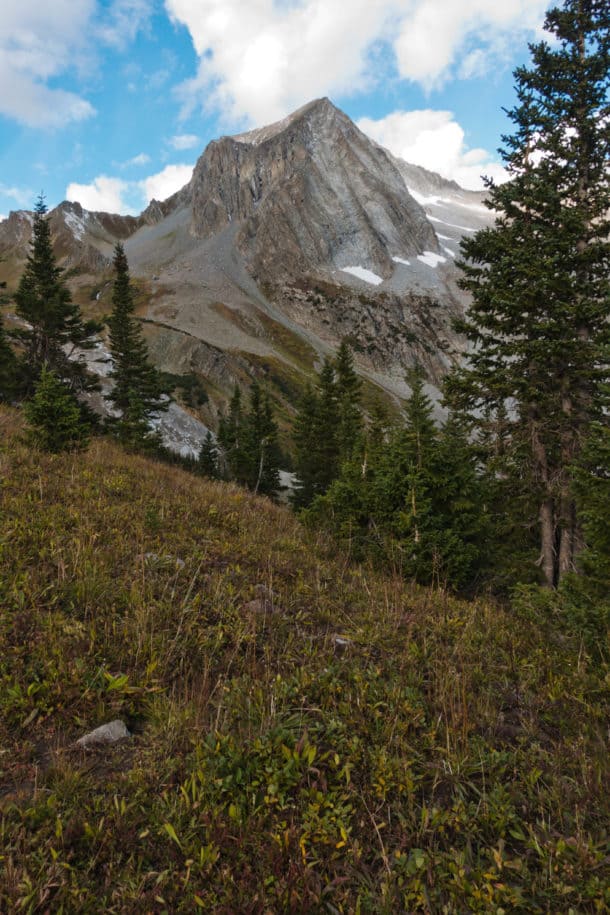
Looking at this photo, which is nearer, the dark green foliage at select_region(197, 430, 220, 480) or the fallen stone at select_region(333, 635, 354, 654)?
the fallen stone at select_region(333, 635, 354, 654)

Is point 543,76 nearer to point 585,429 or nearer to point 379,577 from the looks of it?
point 585,429

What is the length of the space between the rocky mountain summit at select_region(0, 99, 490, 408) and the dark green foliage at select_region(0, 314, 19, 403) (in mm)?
73120

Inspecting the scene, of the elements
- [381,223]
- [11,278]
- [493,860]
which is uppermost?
[381,223]

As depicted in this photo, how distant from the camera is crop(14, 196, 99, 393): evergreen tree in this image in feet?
98.1

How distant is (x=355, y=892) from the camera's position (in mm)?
2107

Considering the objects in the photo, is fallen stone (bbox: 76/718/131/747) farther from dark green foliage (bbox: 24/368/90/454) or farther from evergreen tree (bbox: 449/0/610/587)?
evergreen tree (bbox: 449/0/610/587)

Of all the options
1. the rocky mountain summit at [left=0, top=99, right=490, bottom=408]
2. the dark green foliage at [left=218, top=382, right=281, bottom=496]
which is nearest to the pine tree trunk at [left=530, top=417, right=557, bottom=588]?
the dark green foliage at [left=218, top=382, right=281, bottom=496]

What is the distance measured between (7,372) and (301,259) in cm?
13898

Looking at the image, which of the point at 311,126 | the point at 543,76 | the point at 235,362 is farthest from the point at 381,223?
the point at 543,76

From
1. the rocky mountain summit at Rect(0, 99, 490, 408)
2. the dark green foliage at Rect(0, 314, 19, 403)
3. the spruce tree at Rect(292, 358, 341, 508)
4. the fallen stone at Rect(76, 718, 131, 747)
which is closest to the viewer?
the fallen stone at Rect(76, 718, 131, 747)

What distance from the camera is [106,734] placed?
9.52 feet

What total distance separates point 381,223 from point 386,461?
17707 cm

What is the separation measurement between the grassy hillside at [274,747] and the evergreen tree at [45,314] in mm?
29503

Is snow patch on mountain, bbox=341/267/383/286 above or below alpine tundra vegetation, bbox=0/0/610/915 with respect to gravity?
above
